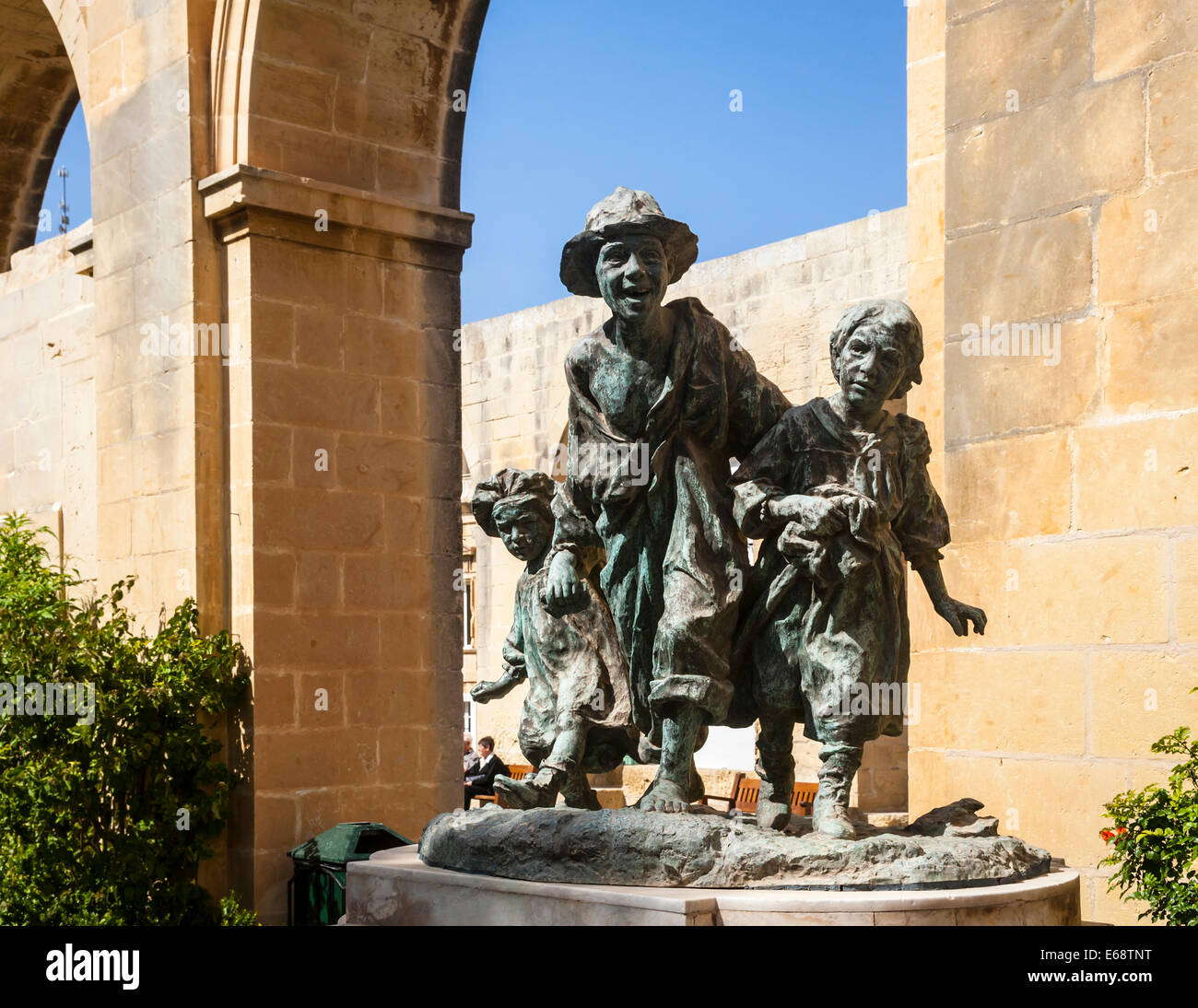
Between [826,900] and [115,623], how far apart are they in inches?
161

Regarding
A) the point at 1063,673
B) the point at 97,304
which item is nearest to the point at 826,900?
the point at 1063,673

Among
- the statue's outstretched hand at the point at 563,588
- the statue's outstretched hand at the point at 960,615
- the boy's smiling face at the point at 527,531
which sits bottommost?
the statue's outstretched hand at the point at 960,615

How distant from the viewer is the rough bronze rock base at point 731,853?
3.21 metres

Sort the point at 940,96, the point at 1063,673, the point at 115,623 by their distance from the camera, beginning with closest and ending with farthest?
the point at 1063,673 < the point at 940,96 < the point at 115,623

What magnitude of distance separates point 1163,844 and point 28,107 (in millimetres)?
9510

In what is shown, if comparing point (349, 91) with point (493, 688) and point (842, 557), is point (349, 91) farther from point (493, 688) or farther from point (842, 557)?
point (842, 557)

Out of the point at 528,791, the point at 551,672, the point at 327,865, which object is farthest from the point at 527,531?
the point at 327,865

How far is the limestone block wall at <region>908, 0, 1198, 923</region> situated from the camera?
4.16 metres

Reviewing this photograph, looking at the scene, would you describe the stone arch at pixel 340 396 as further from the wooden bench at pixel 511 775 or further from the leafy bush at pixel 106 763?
the wooden bench at pixel 511 775

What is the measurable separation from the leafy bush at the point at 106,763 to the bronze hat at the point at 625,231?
305cm

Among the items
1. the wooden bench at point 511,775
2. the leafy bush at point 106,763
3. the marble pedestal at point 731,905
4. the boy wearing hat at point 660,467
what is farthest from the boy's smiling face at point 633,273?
the wooden bench at point 511,775

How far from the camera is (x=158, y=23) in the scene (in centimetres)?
673

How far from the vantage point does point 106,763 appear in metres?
5.94
